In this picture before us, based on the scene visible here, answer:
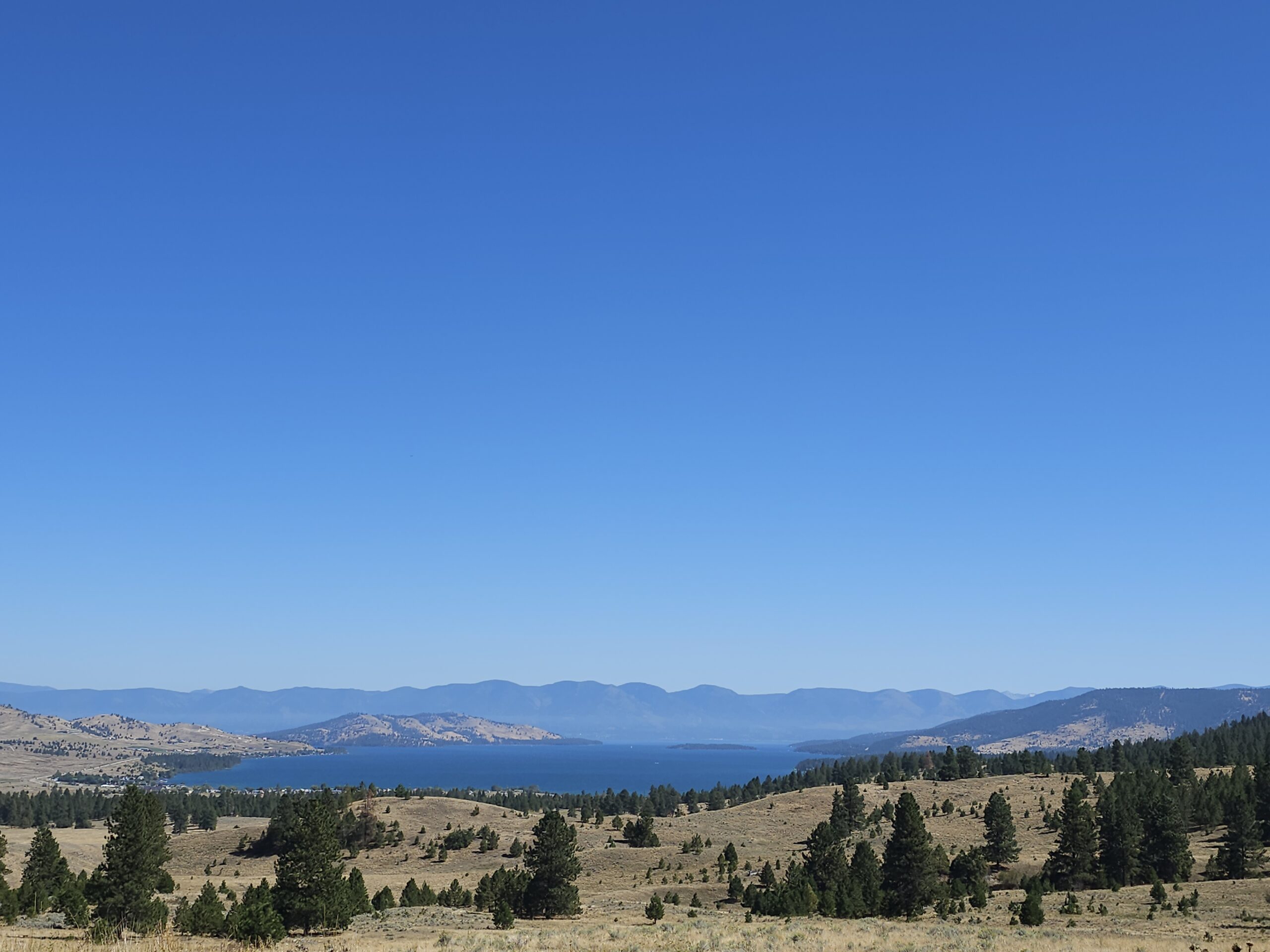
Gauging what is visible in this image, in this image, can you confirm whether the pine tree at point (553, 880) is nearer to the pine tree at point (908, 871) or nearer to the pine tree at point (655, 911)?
the pine tree at point (655, 911)

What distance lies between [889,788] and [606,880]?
68.8 metres

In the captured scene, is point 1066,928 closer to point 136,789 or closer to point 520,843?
point 136,789

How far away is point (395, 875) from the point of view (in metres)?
103

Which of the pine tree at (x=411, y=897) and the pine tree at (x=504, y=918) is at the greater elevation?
the pine tree at (x=504, y=918)

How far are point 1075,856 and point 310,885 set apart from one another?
2332 inches

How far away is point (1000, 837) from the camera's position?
90438 mm

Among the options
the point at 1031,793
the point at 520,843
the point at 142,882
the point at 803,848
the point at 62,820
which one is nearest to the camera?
the point at 142,882

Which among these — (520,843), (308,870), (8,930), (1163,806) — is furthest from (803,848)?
(8,930)

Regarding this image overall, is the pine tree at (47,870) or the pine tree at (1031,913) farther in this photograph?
the pine tree at (47,870)

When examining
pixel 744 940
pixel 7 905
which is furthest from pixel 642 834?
pixel 744 940

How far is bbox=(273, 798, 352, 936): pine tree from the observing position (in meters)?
50.3

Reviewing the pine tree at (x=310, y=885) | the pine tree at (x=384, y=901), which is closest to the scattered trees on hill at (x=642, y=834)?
the pine tree at (x=384, y=901)

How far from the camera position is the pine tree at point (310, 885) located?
165 feet

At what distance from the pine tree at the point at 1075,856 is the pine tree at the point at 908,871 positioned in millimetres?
16329
